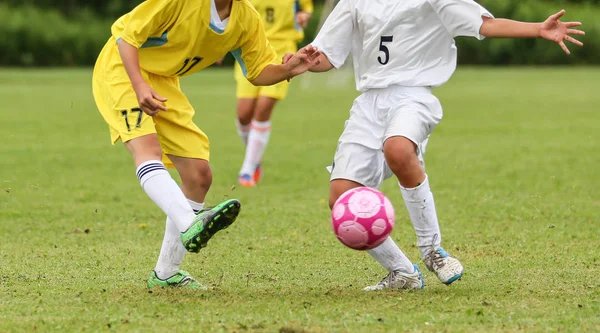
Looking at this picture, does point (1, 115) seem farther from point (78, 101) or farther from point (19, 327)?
point (19, 327)

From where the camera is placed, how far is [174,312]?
4820mm

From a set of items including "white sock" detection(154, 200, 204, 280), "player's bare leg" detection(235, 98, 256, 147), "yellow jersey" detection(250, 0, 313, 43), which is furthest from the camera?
"yellow jersey" detection(250, 0, 313, 43)

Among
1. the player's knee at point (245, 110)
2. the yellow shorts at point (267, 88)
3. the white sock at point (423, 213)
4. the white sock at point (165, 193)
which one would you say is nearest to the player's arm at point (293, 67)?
the white sock at point (423, 213)

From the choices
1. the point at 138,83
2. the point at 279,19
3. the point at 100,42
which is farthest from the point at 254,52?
the point at 100,42

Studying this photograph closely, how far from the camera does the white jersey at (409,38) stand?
569 cm

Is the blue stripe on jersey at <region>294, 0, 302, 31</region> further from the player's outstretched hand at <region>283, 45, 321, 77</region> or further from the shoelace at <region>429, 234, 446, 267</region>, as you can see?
the shoelace at <region>429, 234, 446, 267</region>

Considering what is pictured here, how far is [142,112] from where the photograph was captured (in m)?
5.36

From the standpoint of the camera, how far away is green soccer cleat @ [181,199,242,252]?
15.7 feet

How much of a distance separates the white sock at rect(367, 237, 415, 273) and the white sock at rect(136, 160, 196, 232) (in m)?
1.13

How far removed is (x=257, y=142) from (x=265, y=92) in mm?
553

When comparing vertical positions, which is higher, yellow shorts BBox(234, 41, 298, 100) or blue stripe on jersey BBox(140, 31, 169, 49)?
blue stripe on jersey BBox(140, 31, 169, 49)

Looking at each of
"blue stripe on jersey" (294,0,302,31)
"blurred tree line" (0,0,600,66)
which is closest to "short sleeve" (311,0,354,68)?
"blue stripe on jersey" (294,0,302,31)

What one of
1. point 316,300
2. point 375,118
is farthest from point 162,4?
point 316,300

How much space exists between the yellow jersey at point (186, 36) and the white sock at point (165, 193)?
672 mm
